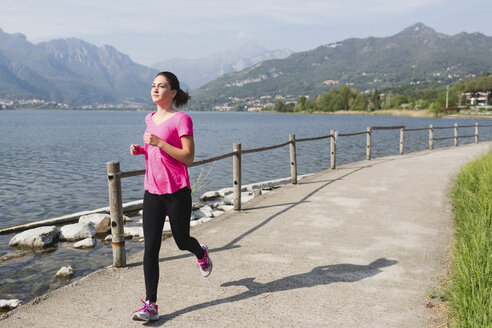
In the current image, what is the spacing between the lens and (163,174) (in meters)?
3.43

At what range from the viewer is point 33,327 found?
352 centimetres

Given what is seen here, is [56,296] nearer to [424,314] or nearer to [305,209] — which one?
[424,314]

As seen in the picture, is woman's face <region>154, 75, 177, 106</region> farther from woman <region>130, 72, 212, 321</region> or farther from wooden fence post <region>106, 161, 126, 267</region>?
wooden fence post <region>106, 161, 126, 267</region>

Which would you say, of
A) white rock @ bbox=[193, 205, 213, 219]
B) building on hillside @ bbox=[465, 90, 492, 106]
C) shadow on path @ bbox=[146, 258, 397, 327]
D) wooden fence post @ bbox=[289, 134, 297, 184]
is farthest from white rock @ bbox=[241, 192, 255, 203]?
building on hillside @ bbox=[465, 90, 492, 106]

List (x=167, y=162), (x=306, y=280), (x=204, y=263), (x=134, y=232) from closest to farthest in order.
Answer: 1. (x=167, y=162)
2. (x=204, y=263)
3. (x=306, y=280)
4. (x=134, y=232)

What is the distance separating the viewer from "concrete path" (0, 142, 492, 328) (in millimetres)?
3646

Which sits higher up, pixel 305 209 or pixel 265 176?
pixel 305 209

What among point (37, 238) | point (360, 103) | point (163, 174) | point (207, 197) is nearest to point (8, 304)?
point (37, 238)

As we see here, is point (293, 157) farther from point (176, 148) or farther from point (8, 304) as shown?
point (176, 148)

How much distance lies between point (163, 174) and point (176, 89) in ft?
2.53

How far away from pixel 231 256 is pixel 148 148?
7.49 ft

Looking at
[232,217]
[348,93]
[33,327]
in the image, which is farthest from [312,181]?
[348,93]

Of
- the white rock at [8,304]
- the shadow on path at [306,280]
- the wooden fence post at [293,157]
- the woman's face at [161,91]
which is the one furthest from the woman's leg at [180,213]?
the wooden fence post at [293,157]

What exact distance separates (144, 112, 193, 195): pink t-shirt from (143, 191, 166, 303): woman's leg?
0.36 ft
